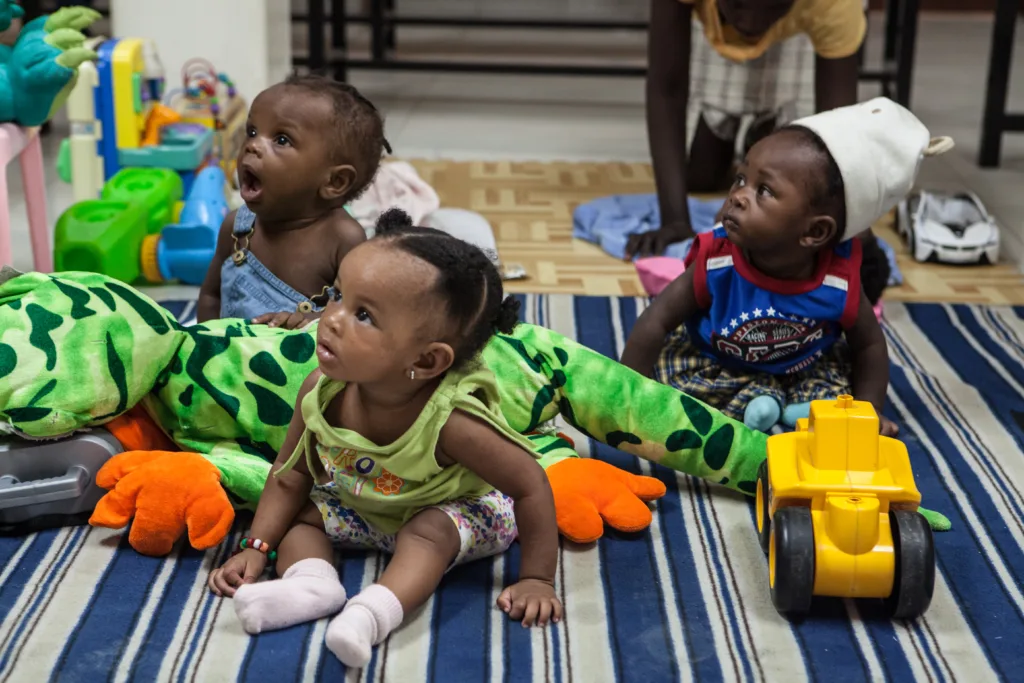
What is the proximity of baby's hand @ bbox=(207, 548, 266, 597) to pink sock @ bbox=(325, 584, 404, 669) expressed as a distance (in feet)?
0.38

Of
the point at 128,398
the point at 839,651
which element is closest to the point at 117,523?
the point at 128,398

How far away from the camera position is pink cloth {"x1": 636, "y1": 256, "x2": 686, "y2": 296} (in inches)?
83.6

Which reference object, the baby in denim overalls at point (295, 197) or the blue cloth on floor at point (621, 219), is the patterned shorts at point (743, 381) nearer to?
the baby in denim overalls at point (295, 197)

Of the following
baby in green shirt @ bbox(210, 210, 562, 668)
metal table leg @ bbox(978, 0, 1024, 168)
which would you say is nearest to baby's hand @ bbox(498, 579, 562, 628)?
baby in green shirt @ bbox(210, 210, 562, 668)

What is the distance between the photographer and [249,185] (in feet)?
5.62

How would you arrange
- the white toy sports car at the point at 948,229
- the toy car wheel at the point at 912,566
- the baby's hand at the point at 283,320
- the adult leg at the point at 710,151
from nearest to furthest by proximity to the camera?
the toy car wheel at the point at 912,566, the baby's hand at the point at 283,320, the white toy sports car at the point at 948,229, the adult leg at the point at 710,151

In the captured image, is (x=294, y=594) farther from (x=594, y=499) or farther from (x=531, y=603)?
(x=594, y=499)

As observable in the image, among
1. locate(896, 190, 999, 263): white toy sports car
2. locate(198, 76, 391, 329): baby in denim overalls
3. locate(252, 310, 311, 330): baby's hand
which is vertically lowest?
locate(896, 190, 999, 263): white toy sports car

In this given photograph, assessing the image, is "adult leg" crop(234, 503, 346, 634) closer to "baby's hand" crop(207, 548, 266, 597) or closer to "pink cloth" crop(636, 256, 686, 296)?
"baby's hand" crop(207, 548, 266, 597)

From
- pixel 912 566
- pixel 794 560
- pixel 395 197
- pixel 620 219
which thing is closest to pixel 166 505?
pixel 794 560

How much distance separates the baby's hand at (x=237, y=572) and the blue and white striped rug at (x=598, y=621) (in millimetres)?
16

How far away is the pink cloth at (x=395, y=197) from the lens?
2674mm

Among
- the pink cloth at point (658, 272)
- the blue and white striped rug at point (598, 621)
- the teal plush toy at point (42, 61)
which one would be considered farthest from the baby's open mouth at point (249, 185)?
the pink cloth at point (658, 272)

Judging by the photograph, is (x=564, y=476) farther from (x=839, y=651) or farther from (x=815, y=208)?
(x=815, y=208)
